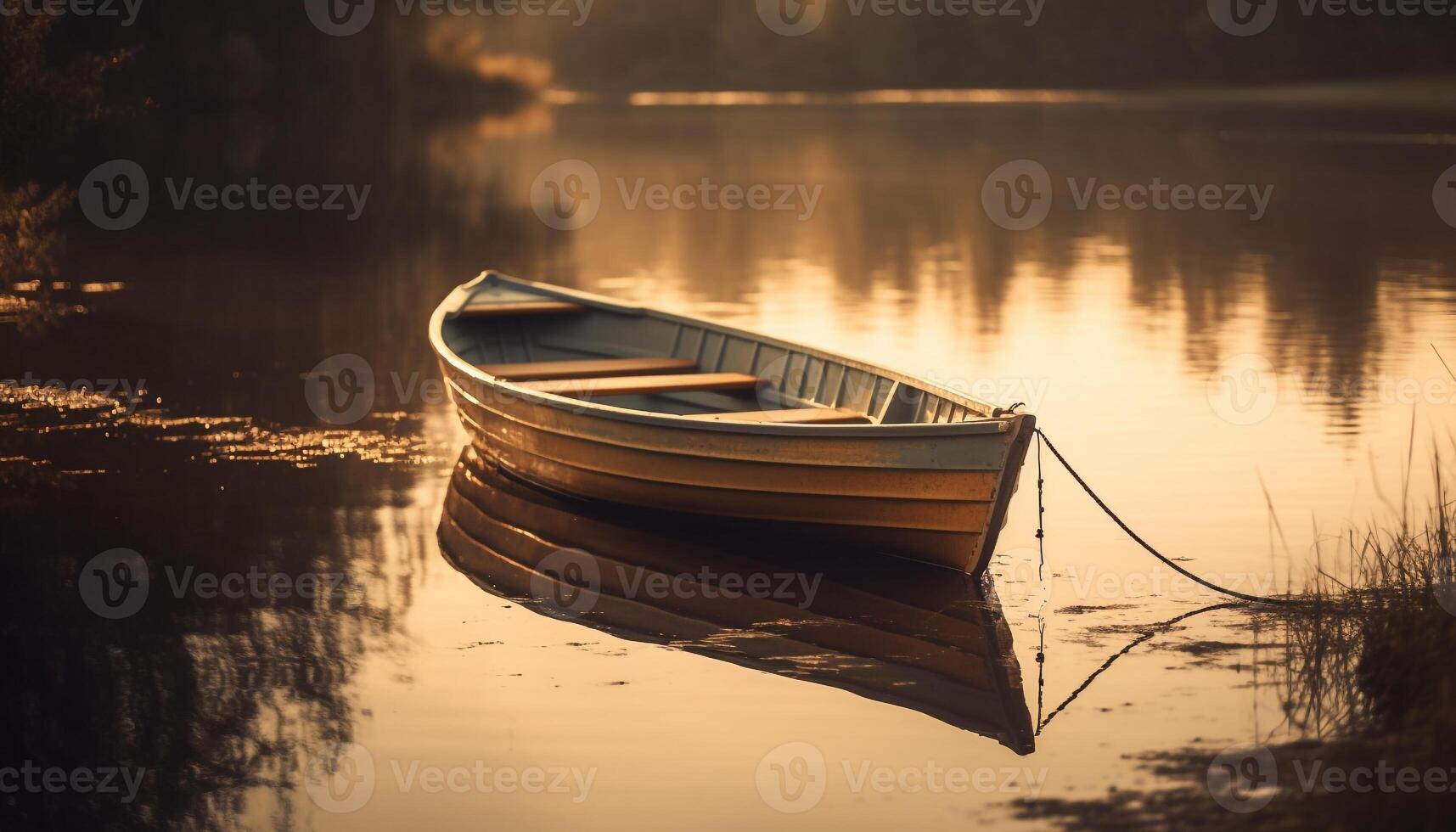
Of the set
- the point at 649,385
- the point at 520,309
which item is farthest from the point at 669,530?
the point at 520,309

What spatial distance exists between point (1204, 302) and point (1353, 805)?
15355 millimetres

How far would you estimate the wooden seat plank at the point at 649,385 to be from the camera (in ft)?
41.0

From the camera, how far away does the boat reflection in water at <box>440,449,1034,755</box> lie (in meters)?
8.84

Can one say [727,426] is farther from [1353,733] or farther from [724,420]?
[1353,733]

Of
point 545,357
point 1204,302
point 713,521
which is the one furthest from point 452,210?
point 713,521

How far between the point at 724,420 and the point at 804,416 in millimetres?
939

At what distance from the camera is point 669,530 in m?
11.4

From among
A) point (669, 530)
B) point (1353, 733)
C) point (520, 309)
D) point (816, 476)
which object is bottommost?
point (1353, 733)

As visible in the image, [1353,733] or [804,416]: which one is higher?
[804,416]

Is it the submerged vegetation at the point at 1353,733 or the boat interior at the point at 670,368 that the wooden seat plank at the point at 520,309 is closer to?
the boat interior at the point at 670,368

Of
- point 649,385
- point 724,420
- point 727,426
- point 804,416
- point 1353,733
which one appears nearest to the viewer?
point 1353,733

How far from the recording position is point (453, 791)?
766cm

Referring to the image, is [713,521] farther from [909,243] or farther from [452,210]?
[452,210]

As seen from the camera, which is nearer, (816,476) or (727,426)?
(816,476)
